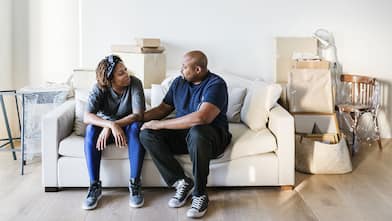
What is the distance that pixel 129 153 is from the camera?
344 cm

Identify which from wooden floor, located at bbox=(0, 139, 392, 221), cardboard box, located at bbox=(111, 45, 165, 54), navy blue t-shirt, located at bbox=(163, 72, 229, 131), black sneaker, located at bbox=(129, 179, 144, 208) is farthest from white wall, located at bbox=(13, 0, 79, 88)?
black sneaker, located at bbox=(129, 179, 144, 208)

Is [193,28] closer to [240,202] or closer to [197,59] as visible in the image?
[197,59]

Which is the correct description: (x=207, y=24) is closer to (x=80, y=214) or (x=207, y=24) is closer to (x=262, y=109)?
(x=262, y=109)

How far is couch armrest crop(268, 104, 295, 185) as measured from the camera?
356 cm

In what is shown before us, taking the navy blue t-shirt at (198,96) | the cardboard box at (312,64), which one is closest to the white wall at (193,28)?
the cardboard box at (312,64)

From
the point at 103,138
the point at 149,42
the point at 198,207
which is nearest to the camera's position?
the point at 198,207

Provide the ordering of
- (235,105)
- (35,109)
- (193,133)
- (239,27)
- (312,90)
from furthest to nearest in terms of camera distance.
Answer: (239,27) < (312,90) < (35,109) < (235,105) < (193,133)

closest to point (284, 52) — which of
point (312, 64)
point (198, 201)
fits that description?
point (312, 64)

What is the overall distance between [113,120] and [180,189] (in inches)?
26.6

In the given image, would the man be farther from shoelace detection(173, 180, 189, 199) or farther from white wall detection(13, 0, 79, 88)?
white wall detection(13, 0, 79, 88)

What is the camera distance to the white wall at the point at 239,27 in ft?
16.4

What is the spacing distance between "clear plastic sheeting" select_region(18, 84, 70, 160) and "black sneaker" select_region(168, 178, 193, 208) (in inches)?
59.3

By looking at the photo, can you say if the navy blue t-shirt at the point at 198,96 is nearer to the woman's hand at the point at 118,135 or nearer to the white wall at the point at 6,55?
the woman's hand at the point at 118,135

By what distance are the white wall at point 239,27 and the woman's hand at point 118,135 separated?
1747 millimetres
